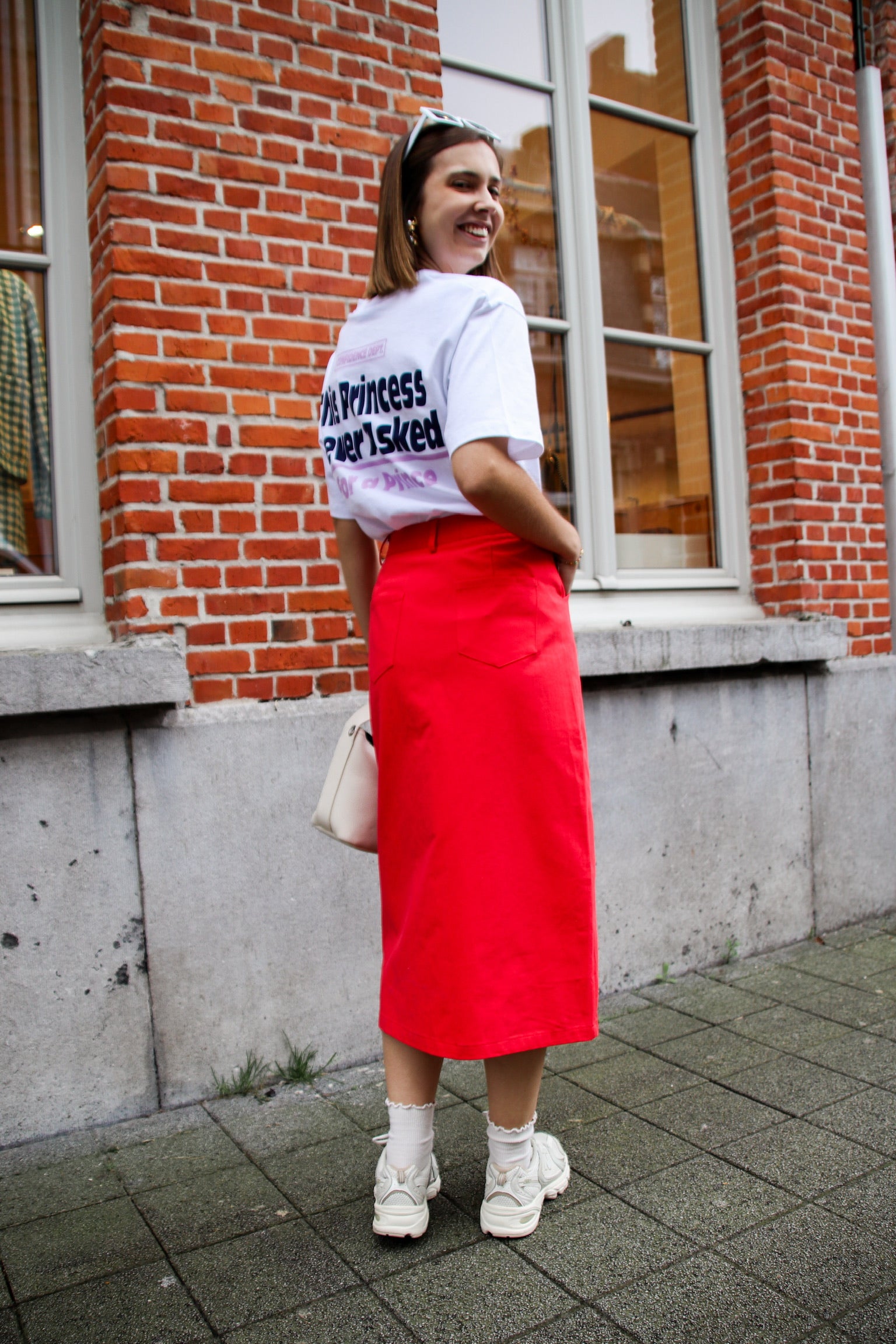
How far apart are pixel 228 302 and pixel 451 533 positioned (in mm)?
1420

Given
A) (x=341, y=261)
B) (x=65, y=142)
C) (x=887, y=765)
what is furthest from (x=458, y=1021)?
(x=887, y=765)

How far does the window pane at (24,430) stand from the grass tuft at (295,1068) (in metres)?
1.58

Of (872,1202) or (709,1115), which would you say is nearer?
(872,1202)

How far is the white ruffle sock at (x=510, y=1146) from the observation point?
2.19m

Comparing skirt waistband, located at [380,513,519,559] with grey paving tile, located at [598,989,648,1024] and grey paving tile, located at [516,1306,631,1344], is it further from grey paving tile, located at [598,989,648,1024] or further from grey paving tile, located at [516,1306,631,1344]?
grey paving tile, located at [598,989,648,1024]

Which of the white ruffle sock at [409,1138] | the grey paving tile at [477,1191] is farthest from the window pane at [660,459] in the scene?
the white ruffle sock at [409,1138]

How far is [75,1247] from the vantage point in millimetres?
2250

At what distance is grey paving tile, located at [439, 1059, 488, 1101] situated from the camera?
295 cm

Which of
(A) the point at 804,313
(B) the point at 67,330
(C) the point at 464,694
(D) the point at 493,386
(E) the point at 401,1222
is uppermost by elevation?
(A) the point at 804,313

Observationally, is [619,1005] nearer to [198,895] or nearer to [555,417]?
[198,895]

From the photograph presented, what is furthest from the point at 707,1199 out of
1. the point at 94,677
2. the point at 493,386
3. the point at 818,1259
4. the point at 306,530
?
the point at 306,530

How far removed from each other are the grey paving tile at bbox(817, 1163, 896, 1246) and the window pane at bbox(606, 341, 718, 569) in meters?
2.53

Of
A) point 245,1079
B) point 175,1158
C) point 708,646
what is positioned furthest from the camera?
point 708,646

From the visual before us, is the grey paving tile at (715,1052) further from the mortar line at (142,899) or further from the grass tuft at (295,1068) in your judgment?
the mortar line at (142,899)
